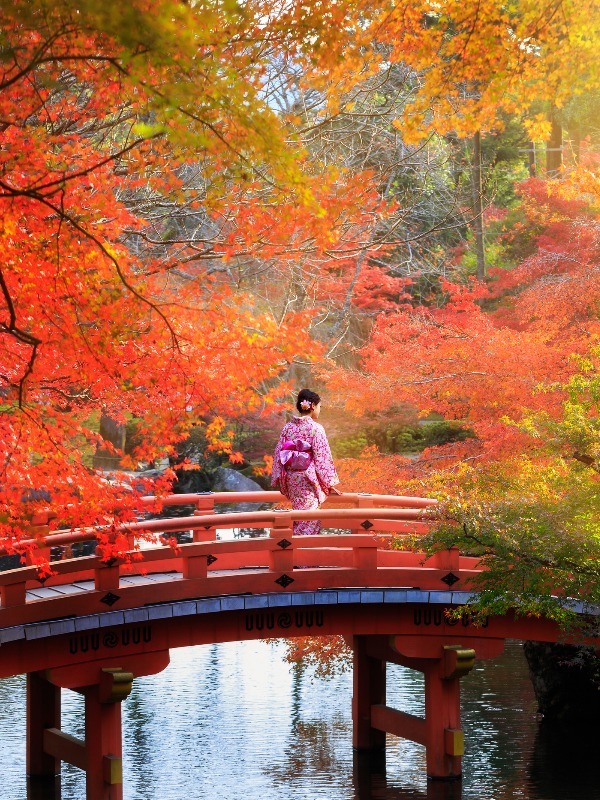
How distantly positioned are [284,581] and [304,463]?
113 cm

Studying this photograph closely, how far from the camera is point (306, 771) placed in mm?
12312

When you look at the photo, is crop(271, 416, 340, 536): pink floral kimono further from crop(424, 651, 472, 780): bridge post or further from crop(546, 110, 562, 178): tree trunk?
crop(546, 110, 562, 178): tree trunk

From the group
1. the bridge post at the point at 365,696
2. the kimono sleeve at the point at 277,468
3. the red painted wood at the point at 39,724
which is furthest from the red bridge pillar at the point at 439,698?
the red painted wood at the point at 39,724

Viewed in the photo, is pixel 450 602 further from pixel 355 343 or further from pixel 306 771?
pixel 355 343

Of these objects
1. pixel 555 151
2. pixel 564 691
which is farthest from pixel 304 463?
pixel 555 151

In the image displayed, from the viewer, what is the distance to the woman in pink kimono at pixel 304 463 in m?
11.2

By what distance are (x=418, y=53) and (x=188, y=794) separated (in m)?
7.16

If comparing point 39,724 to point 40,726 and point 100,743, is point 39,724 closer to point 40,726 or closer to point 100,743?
point 40,726

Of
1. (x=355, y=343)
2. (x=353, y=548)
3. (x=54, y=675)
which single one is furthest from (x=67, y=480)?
(x=355, y=343)

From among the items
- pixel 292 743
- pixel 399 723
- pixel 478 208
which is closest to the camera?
pixel 399 723

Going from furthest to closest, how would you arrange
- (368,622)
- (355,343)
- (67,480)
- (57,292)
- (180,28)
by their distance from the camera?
(355,343)
(368,622)
(67,480)
(57,292)
(180,28)

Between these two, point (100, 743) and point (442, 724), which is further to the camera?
point (442, 724)

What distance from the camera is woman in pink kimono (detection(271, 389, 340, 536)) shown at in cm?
1121

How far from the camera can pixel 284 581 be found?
10961mm
